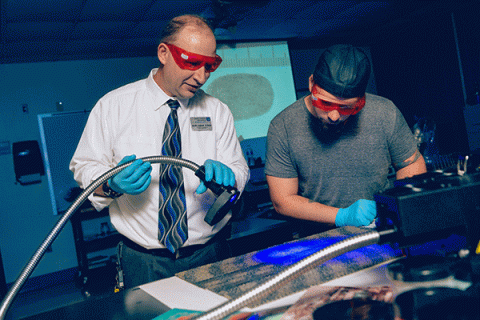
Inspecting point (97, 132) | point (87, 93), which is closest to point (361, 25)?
point (87, 93)

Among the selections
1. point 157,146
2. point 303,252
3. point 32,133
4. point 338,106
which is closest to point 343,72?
point 338,106

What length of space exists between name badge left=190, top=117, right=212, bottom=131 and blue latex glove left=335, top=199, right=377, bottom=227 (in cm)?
67

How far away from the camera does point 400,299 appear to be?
2.50 feet

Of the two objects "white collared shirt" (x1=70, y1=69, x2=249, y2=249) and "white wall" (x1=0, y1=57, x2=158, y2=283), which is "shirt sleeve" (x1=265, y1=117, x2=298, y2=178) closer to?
"white collared shirt" (x1=70, y1=69, x2=249, y2=249)

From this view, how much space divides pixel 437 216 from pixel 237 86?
354cm

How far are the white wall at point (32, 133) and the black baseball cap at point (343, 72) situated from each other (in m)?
4.47

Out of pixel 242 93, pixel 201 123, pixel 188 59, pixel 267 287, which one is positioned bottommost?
pixel 267 287

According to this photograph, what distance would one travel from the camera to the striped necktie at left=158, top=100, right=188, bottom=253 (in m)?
1.50

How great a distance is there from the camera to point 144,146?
5.16 ft

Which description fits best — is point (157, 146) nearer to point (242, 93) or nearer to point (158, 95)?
point (158, 95)

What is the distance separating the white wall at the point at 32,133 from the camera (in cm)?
493

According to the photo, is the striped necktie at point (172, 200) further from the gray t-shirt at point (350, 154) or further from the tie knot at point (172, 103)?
the gray t-shirt at point (350, 154)

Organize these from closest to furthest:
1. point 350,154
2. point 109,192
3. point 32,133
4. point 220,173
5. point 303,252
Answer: point 303,252
point 220,173
point 109,192
point 350,154
point 32,133

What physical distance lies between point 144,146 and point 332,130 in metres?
0.83
